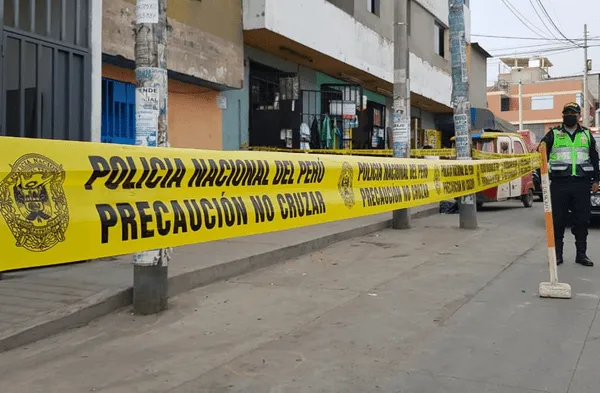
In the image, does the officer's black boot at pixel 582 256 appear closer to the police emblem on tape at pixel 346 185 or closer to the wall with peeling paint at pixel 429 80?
the police emblem on tape at pixel 346 185

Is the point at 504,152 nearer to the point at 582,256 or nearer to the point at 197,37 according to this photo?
the point at 197,37

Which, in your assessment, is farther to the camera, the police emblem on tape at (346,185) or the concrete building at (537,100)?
the concrete building at (537,100)

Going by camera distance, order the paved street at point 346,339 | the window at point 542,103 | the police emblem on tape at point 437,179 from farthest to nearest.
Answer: the window at point 542,103
the police emblem on tape at point 437,179
the paved street at point 346,339

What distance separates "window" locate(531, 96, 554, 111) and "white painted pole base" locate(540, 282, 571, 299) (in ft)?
218

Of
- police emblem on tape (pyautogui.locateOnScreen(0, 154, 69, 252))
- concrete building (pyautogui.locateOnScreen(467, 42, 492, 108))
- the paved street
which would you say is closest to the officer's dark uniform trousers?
the paved street

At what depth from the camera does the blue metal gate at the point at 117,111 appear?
10141mm

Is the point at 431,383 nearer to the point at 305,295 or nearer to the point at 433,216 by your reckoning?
the point at 305,295

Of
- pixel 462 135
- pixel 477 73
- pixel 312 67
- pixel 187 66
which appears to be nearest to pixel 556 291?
pixel 462 135

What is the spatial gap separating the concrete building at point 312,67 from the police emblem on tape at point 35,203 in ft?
33.1

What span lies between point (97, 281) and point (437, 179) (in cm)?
498

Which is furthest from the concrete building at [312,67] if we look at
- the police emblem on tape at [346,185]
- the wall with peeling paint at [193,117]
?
the police emblem on tape at [346,185]

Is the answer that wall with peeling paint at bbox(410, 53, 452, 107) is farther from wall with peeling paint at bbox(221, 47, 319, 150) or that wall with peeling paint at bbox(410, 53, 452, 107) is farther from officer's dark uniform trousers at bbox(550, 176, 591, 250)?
officer's dark uniform trousers at bbox(550, 176, 591, 250)

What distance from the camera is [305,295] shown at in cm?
680

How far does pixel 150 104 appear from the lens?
5.81 metres
